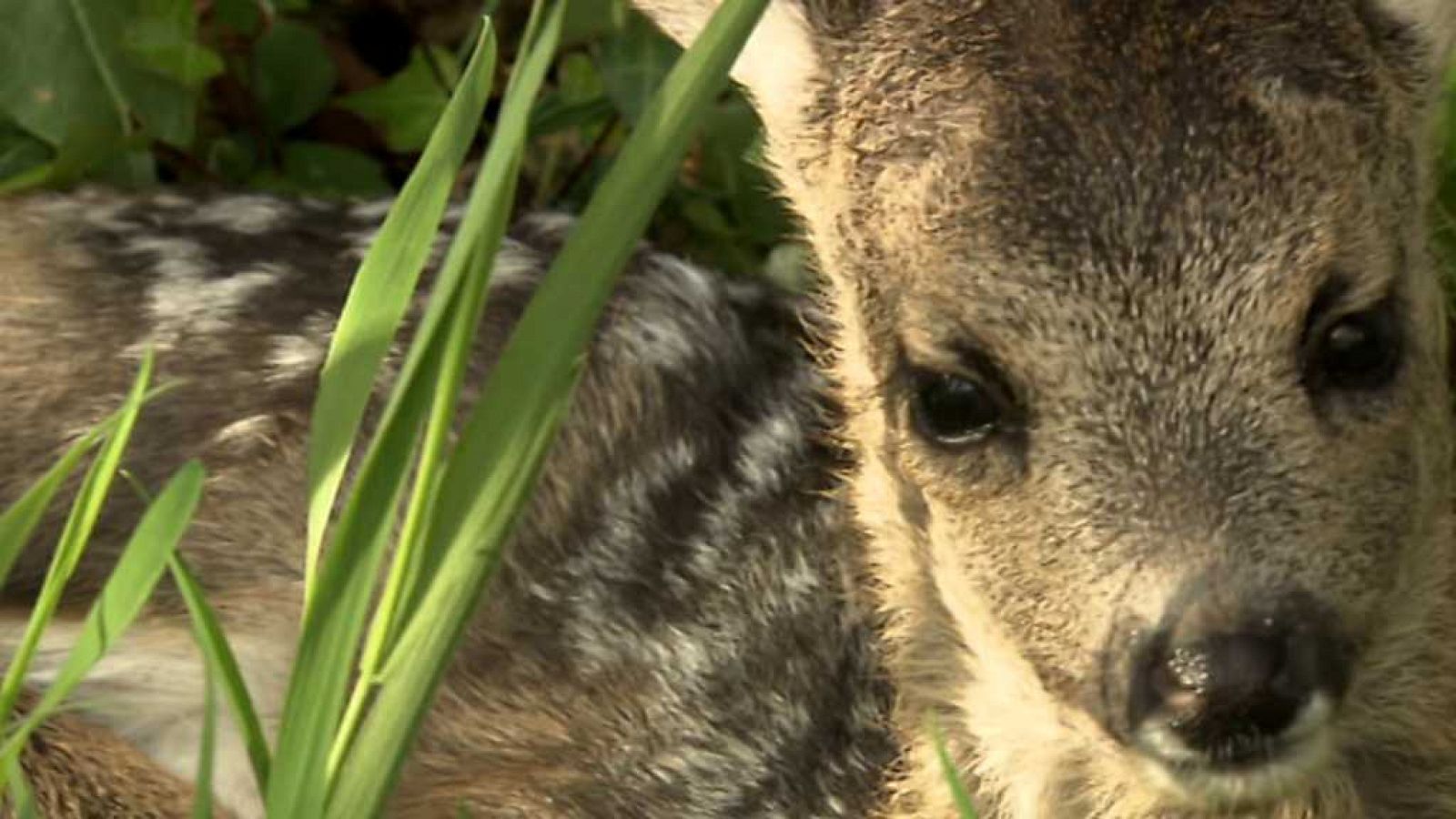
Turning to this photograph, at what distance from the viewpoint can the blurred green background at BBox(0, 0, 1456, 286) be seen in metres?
4.11

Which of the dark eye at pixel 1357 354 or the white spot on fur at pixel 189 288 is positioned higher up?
the dark eye at pixel 1357 354

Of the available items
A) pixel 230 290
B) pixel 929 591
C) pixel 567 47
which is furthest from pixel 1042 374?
pixel 567 47

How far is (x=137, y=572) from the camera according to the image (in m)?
2.67

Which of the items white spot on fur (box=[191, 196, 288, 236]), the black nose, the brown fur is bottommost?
the brown fur

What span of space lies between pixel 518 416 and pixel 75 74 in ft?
5.55

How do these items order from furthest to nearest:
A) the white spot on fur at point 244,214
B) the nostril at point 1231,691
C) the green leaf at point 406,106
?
the green leaf at point 406,106, the white spot on fur at point 244,214, the nostril at point 1231,691

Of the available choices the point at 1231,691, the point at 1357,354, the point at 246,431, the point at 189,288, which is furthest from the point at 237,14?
the point at 1231,691

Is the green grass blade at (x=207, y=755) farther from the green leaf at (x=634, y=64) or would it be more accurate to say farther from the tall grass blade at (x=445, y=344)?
the green leaf at (x=634, y=64)

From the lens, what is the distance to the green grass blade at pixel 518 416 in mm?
2615

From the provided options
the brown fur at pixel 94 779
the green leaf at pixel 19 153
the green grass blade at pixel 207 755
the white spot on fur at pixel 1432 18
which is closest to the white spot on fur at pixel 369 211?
the green leaf at pixel 19 153

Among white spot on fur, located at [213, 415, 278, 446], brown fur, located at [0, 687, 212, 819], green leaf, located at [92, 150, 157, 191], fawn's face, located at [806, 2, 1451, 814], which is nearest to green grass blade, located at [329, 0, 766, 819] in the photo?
fawn's face, located at [806, 2, 1451, 814]

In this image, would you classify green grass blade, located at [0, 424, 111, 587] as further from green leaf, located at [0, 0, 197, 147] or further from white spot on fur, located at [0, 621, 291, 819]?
green leaf, located at [0, 0, 197, 147]

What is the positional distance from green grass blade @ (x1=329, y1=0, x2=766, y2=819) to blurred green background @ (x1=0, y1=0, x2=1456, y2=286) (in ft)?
4.51

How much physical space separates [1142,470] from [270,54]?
7.43 ft
